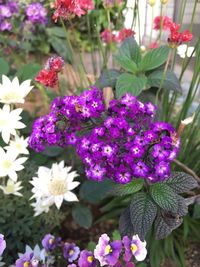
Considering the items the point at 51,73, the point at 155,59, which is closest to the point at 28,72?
the point at 51,73

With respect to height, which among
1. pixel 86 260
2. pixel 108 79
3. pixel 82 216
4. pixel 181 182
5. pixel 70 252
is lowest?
pixel 82 216

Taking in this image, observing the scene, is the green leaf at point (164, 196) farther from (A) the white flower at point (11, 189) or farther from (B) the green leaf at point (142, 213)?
(A) the white flower at point (11, 189)

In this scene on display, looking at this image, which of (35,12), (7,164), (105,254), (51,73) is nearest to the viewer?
(105,254)

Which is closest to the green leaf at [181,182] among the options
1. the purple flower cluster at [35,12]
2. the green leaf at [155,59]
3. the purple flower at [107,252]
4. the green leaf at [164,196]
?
the green leaf at [164,196]

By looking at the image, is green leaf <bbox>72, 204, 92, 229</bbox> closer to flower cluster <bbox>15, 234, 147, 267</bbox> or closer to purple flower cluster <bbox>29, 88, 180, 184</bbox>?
flower cluster <bbox>15, 234, 147, 267</bbox>

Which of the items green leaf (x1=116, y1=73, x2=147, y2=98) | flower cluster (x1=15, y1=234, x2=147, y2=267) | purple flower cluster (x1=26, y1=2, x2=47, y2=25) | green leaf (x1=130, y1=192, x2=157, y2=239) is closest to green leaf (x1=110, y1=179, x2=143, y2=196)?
green leaf (x1=130, y1=192, x2=157, y2=239)

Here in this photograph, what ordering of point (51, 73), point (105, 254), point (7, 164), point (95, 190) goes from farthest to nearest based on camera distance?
1. point (95, 190)
2. point (7, 164)
3. point (51, 73)
4. point (105, 254)

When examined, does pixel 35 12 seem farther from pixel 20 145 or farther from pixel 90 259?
pixel 90 259
